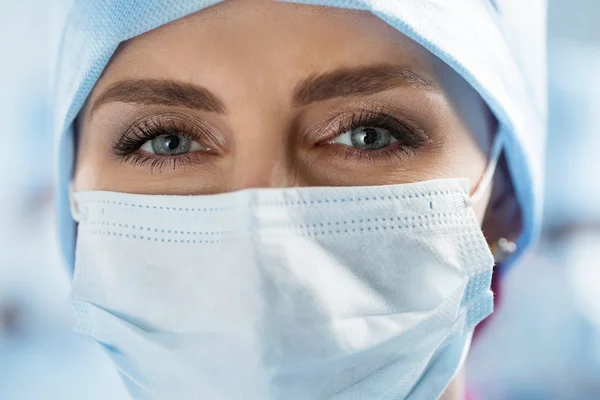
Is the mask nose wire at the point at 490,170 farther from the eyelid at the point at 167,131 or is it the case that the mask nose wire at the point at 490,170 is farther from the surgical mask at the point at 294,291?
the eyelid at the point at 167,131

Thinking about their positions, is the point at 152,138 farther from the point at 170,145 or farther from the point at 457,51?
the point at 457,51

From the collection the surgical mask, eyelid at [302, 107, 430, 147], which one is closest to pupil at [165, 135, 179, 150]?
the surgical mask

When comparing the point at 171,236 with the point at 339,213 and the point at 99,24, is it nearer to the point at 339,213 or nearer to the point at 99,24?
the point at 339,213

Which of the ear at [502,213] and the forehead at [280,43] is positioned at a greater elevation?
the forehead at [280,43]

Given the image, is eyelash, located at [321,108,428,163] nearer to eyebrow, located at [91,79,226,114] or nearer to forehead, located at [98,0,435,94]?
forehead, located at [98,0,435,94]

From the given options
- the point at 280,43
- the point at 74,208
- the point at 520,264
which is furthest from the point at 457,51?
the point at 520,264

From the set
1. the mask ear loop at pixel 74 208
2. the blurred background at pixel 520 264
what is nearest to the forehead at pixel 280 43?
the mask ear loop at pixel 74 208

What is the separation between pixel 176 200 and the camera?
0.98 metres

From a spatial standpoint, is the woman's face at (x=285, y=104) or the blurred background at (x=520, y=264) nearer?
the woman's face at (x=285, y=104)

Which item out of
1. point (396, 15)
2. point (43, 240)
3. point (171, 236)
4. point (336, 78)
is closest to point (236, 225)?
point (171, 236)

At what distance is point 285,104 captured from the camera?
0.94 m

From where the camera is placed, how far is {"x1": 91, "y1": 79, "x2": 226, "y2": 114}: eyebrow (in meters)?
0.96

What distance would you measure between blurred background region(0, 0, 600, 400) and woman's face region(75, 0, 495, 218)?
965mm

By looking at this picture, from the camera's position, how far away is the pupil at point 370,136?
1026 millimetres
